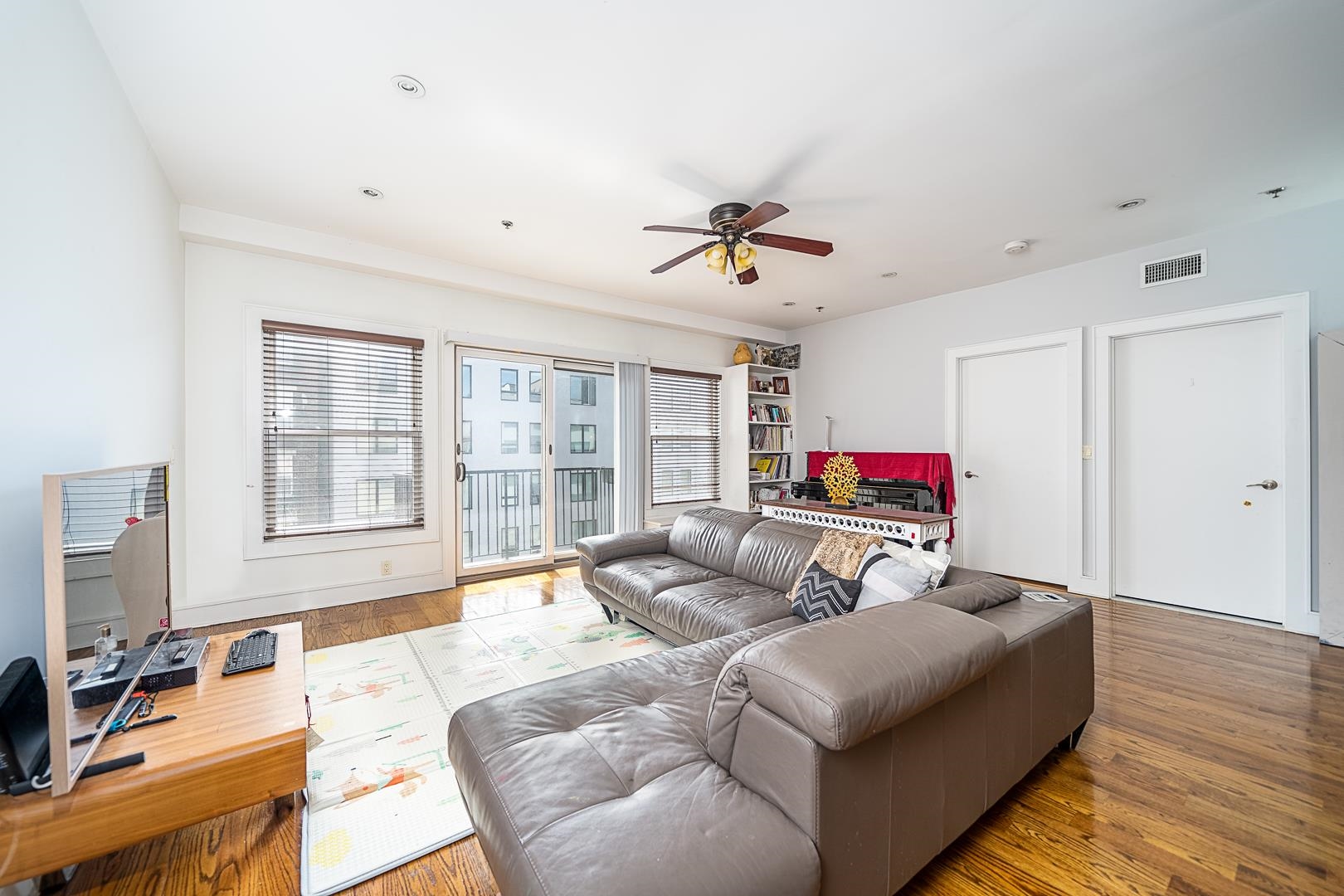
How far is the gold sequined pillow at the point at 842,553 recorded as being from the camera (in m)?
2.29

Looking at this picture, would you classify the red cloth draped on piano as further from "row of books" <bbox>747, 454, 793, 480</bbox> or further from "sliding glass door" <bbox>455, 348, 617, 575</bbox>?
"sliding glass door" <bbox>455, 348, 617, 575</bbox>

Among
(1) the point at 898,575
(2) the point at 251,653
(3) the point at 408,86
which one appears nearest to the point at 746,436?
(1) the point at 898,575

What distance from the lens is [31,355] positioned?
1.40 m

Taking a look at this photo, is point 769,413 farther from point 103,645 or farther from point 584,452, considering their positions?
point 103,645

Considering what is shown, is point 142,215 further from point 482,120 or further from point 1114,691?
point 1114,691

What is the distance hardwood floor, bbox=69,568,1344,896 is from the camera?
1.35 metres

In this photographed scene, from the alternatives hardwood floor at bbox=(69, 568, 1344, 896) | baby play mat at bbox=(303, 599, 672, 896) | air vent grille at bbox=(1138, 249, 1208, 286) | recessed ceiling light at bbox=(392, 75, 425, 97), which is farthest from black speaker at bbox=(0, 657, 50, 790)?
air vent grille at bbox=(1138, 249, 1208, 286)

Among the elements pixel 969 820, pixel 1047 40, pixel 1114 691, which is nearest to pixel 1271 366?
pixel 1114 691

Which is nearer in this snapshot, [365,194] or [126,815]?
[126,815]

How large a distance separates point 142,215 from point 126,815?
2535mm

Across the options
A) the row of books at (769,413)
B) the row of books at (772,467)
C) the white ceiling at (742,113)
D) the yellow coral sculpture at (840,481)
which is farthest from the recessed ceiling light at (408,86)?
the row of books at (772,467)

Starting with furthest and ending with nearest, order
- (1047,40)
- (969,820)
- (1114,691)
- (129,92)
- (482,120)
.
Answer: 1. (1114,691)
2. (482,120)
3. (129,92)
4. (1047,40)
5. (969,820)

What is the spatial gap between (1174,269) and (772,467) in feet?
12.4

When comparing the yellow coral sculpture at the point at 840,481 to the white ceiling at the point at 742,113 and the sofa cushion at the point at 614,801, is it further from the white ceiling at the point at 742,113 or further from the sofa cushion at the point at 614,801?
the sofa cushion at the point at 614,801
